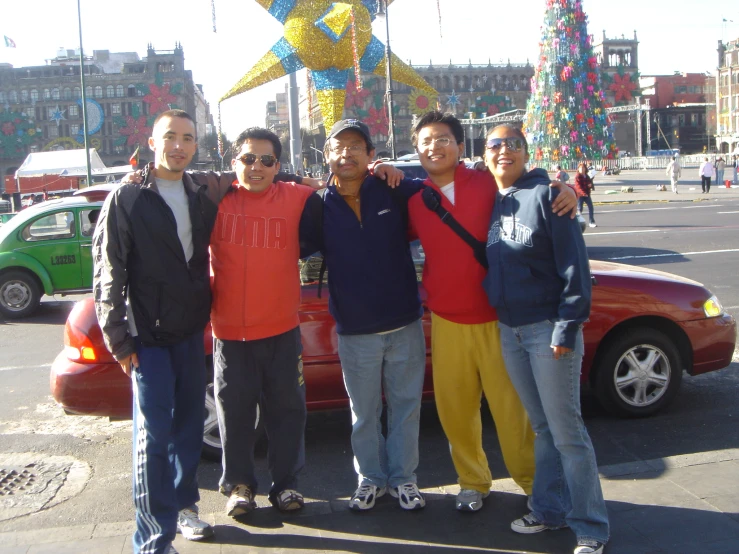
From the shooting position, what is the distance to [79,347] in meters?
4.68

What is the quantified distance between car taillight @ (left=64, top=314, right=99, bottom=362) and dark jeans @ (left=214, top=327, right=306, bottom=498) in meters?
1.20

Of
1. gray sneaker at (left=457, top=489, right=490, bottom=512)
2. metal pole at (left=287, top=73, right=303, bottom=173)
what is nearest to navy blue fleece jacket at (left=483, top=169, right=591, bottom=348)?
gray sneaker at (left=457, top=489, right=490, bottom=512)

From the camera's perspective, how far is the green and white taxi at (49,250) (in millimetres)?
11016

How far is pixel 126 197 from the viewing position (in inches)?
132

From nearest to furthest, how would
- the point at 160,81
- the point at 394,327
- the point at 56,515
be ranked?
the point at 394,327, the point at 56,515, the point at 160,81

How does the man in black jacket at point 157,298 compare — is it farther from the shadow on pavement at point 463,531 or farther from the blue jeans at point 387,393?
the blue jeans at point 387,393

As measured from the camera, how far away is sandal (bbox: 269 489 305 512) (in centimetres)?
387

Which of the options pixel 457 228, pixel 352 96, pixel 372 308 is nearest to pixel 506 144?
pixel 457 228

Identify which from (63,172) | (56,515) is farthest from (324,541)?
(63,172)

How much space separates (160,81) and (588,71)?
6171 centimetres

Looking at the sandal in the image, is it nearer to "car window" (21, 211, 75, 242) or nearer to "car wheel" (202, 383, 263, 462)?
"car wheel" (202, 383, 263, 462)

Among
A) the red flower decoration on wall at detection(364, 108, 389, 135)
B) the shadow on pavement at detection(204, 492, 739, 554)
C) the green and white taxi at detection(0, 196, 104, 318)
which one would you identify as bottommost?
the shadow on pavement at detection(204, 492, 739, 554)

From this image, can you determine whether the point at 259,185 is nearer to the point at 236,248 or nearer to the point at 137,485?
the point at 236,248

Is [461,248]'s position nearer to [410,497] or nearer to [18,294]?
[410,497]
